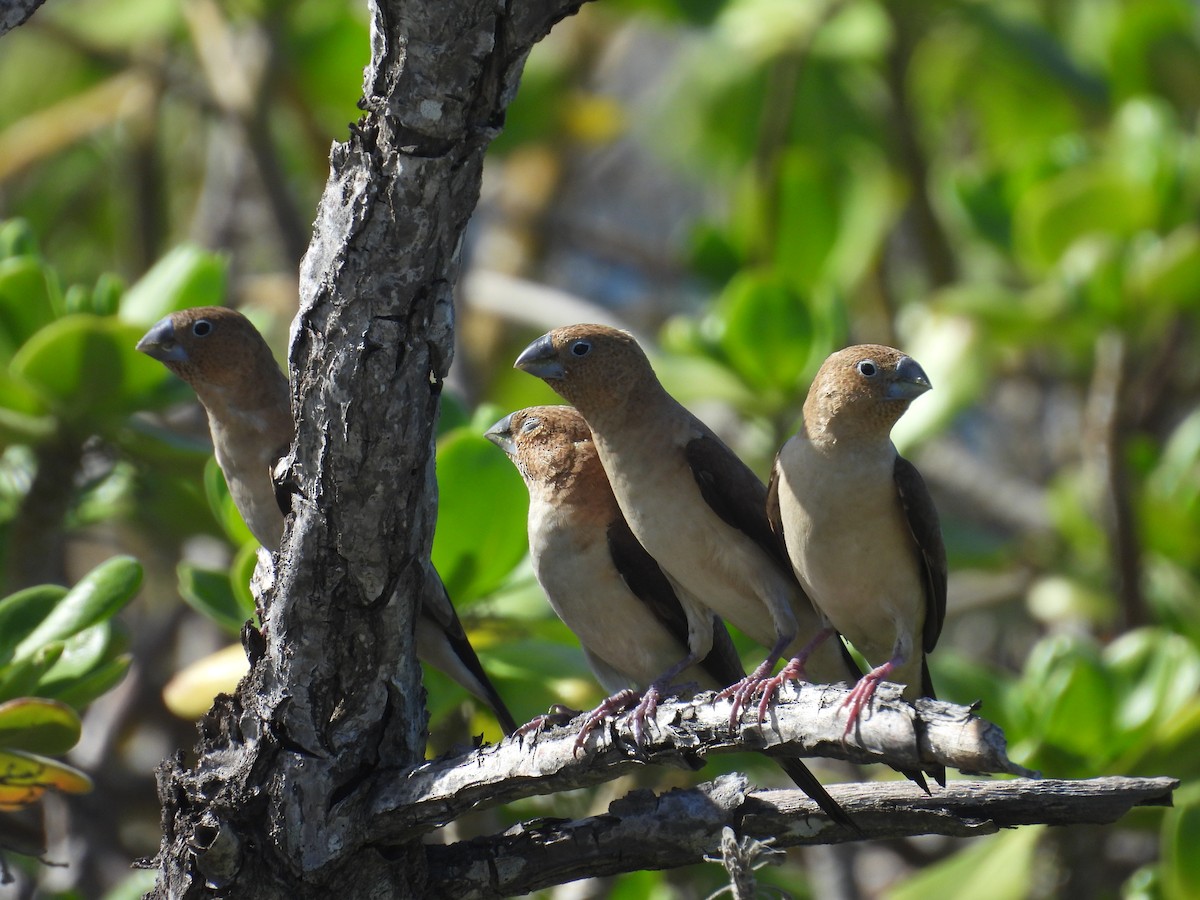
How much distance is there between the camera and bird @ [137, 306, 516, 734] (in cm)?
359

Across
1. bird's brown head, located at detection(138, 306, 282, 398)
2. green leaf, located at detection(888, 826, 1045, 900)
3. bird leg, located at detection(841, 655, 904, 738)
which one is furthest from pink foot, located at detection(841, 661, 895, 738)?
green leaf, located at detection(888, 826, 1045, 900)

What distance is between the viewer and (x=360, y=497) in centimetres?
246

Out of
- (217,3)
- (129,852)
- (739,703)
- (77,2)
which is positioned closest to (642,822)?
(739,703)

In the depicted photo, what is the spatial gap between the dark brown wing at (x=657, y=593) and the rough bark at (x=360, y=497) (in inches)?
34.4

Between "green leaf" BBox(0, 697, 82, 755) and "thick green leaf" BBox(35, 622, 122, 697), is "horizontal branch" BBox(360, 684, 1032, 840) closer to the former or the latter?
"green leaf" BBox(0, 697, 82, 755)

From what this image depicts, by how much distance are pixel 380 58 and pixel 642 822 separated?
1.49m

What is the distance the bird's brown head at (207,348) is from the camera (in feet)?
11.8

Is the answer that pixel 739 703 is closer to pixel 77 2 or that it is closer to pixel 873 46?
pixel 873 46

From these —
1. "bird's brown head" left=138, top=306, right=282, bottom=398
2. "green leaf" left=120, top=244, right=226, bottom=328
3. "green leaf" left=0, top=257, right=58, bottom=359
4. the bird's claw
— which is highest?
"green leaf" left=120, top=244, right=226, bottom=328

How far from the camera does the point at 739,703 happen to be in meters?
2.34

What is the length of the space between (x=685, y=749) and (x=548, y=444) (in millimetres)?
1345

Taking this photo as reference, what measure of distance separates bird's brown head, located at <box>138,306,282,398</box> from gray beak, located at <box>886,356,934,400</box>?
5.63 feet

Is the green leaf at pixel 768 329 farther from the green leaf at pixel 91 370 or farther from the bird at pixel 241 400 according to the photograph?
the green leaf at pixel 91 370

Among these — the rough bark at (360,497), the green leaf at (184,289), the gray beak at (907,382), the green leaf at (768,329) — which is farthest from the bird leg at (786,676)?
the green leaf at (184,289)
